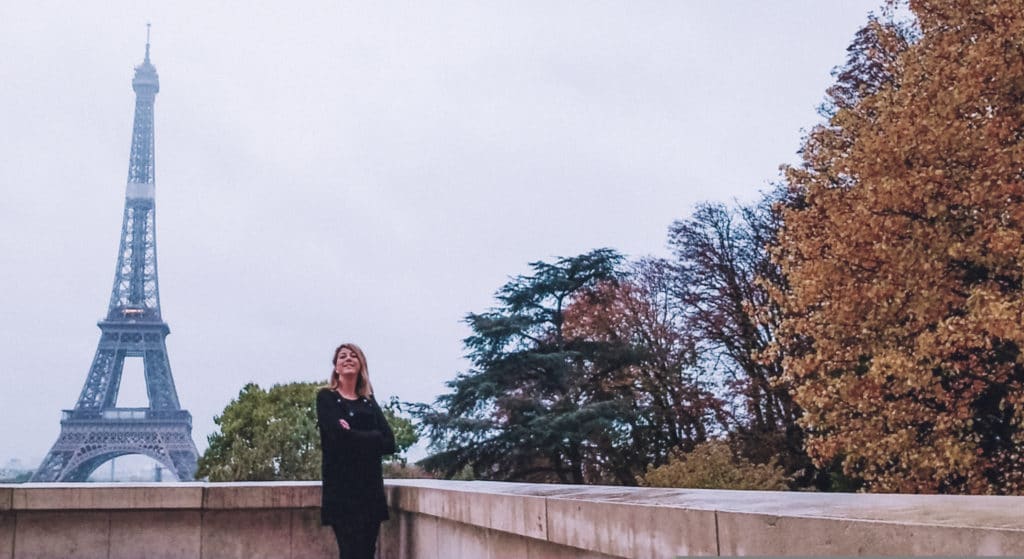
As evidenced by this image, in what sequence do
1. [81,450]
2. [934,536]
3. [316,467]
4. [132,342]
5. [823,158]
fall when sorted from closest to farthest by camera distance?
[934,536] → [823,158] → [316,467] → [81,450] → [132,342]

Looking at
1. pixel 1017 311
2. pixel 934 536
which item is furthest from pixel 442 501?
pixel 1017 311

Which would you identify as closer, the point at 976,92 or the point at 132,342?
the point at 976,92

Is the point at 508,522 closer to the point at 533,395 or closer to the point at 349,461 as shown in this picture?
the point at 349,461

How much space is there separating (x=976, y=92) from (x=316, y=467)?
121 ft

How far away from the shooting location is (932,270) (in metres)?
12.6

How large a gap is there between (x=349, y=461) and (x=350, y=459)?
0.02 metres

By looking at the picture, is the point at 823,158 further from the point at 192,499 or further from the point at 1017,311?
the point at 192,499

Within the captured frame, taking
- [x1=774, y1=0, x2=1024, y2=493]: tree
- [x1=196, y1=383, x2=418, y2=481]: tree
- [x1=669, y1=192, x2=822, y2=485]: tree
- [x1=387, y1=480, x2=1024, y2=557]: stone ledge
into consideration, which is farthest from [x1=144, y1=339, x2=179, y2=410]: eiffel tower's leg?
[x1=387, y1=480, x2=1024, y2=557]: stone ledge

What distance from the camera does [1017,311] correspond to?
10766 millimetres

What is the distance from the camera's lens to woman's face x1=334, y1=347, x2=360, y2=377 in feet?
24.5

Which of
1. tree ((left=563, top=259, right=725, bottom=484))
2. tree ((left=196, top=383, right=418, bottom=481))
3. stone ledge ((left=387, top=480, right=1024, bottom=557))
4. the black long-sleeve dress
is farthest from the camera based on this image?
tree ((left=196, top=383, right=418, bottom=481))

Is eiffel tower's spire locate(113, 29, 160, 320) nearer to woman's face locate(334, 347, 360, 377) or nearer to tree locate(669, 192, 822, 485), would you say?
tree locate(669, 192, 822, 485)

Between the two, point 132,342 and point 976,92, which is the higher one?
point 132,342

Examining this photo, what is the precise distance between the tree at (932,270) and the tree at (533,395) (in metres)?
17.8
